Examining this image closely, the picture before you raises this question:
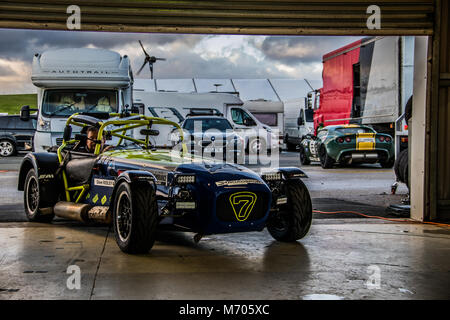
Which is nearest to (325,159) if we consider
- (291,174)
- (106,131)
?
(106,131)

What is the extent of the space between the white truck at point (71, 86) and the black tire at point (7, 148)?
10080 mm

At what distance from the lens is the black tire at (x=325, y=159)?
17.7 m

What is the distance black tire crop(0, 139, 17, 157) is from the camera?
24.9 meters

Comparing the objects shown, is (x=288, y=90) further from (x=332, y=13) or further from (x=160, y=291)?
(x=160, y=291)

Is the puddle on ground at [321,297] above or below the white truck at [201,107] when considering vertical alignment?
below

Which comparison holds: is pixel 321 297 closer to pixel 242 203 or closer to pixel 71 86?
Result: pixel 242 203

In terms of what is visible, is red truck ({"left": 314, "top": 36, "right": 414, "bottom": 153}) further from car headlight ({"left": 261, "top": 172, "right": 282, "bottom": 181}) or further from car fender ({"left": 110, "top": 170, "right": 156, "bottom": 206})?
car fender ({"left": 110, "top": 170, "right": 156, "bottom": 206})

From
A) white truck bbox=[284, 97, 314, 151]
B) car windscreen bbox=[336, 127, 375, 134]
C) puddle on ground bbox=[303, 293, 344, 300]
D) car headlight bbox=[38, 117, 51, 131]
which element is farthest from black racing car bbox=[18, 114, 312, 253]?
white truck bbox=[284, 97, 314, 151]

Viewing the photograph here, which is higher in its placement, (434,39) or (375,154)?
(434,39)

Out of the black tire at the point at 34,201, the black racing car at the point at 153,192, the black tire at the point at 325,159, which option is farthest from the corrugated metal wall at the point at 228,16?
the black tire at the point at 325,159

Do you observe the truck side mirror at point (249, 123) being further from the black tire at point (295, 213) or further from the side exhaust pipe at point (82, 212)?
the black tire at point (295, 213)
